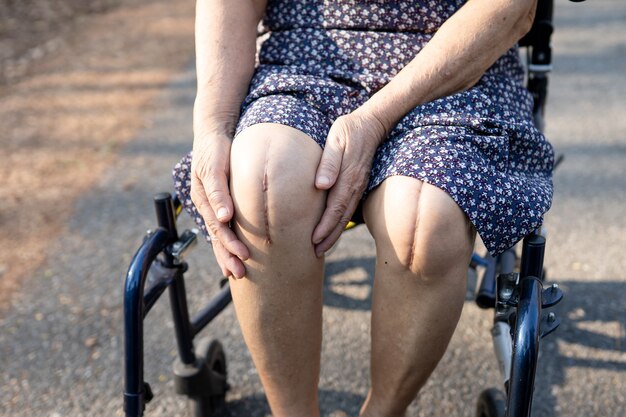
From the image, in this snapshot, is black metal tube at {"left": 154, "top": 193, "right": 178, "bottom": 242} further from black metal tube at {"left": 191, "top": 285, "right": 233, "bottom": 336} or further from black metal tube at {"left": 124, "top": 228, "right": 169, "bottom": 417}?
black metal tube at {"left": 191, "top": 285, "right": 233, "bottom": 336}

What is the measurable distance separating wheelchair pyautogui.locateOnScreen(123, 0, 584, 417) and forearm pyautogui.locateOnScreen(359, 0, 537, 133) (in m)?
0.30

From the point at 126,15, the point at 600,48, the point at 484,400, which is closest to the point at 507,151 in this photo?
the point at 484,400

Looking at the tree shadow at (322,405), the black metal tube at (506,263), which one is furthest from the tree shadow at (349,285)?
the black metal tube at (506,263)

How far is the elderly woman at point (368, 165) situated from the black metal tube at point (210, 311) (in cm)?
41

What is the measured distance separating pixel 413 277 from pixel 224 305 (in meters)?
0.73

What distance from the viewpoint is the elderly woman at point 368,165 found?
3.88 feet

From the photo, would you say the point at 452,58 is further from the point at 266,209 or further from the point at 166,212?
the point at 166,212

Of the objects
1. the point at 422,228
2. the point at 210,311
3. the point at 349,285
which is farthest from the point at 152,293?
the point at 349,285

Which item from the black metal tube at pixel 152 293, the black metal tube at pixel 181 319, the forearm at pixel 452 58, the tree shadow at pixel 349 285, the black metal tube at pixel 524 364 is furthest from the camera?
the tree shadow at pixel 349 285

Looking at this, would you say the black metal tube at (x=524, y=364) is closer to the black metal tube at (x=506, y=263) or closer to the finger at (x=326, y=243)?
the finger at (x=326, y=243)

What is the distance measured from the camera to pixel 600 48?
14.9 ft

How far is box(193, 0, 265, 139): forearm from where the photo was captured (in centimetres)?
142

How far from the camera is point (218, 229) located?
1.24 meters

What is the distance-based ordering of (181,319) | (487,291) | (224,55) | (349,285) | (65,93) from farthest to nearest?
(65,93)
(349,285)
(487,291)
(181,319)
(224,55)
